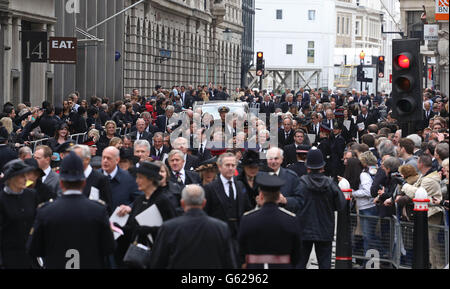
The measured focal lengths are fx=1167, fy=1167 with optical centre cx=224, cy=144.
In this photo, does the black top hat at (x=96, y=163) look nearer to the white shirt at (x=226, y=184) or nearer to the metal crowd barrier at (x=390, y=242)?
the white shirt at (x=226, y=184)

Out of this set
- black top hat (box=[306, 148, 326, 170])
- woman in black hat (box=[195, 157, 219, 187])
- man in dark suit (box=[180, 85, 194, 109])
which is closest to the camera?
black top hat (box=[306, 148, 326, 170])

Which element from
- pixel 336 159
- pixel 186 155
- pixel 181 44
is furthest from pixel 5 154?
pixel 181 44

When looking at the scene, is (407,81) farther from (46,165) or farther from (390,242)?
(46,165)

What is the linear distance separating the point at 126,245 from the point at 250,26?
100 m

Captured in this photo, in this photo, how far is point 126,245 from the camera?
1141cm

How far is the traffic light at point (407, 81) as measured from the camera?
48.0 feet

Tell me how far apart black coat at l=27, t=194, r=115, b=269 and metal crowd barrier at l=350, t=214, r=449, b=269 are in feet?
15.1

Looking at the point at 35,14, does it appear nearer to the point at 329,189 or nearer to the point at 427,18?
the point at 329,189

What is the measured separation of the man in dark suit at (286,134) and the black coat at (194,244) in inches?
557

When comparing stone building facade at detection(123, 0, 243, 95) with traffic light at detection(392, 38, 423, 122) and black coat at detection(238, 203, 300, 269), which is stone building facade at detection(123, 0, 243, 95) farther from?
black coat at detection(238, 203, 300, 269)

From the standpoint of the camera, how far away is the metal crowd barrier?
1294cm

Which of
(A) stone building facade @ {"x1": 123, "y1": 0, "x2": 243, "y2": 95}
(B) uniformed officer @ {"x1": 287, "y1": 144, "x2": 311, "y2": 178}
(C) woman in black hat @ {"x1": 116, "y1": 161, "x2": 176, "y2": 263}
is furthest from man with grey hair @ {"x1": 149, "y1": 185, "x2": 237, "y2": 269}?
(A) stone building facade @ {"x1": 123, "y1": 0, "x2": 243, "y2": 95}

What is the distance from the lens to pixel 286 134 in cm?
2350

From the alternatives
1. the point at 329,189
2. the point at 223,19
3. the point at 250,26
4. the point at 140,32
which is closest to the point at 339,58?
the point at 250,26
